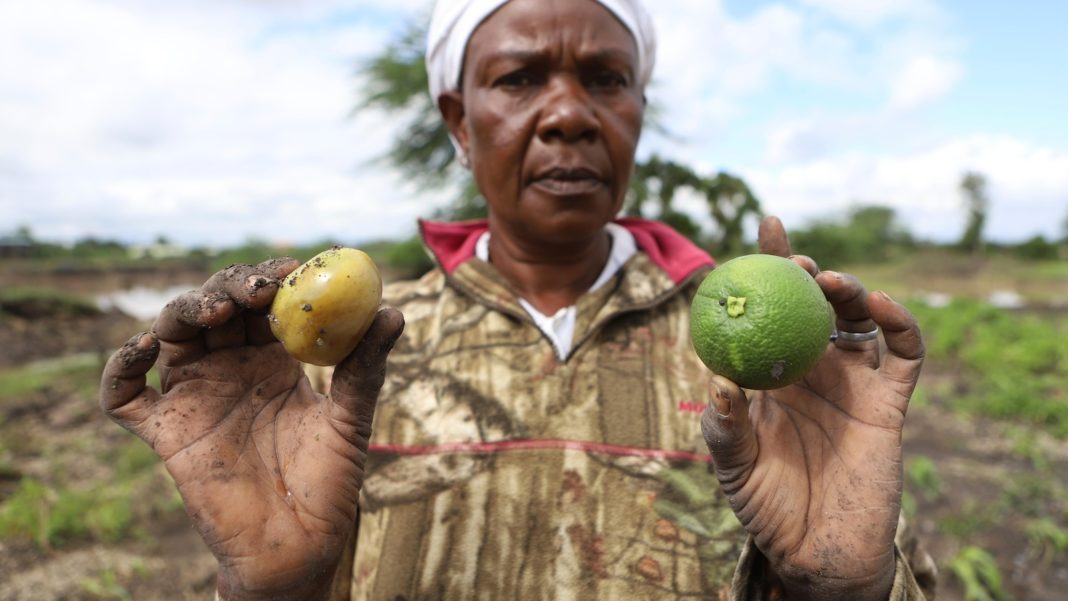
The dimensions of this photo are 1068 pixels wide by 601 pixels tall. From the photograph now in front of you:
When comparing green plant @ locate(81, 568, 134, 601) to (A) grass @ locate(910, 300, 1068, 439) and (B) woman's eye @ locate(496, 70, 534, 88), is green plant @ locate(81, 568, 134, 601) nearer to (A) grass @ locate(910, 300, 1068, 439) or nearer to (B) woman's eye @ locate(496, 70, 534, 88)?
(B) woman's eye @ locate(496, 70, 534, 88)

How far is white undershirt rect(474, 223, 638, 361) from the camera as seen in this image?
204cm

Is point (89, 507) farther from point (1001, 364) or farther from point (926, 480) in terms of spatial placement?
point (1001, 364)

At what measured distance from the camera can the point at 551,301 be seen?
86.9 inches

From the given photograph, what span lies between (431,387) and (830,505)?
3.56 ft

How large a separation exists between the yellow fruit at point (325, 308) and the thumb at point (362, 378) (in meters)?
0.04

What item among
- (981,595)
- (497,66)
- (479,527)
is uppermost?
(497,66)

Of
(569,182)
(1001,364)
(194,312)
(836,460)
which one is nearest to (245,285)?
(194,312)

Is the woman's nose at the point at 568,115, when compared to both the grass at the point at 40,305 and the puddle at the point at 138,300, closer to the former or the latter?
the puddle at the point at 138,300

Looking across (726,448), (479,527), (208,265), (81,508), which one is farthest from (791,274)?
(208,265)

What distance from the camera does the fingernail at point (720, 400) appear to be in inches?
52.2

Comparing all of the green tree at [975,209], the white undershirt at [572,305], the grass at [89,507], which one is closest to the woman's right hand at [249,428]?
the white undershirt at [572,305]

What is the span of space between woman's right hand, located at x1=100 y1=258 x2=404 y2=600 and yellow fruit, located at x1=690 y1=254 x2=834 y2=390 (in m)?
0.73

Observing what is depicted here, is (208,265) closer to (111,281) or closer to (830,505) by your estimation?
(111,281)

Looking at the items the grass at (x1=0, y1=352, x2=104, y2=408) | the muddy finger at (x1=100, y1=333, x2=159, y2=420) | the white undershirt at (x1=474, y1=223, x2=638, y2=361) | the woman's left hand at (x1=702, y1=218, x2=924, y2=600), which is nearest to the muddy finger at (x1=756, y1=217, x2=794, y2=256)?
the woman's left hand at (x1=702, y1=218, x2=924, y2=600)
